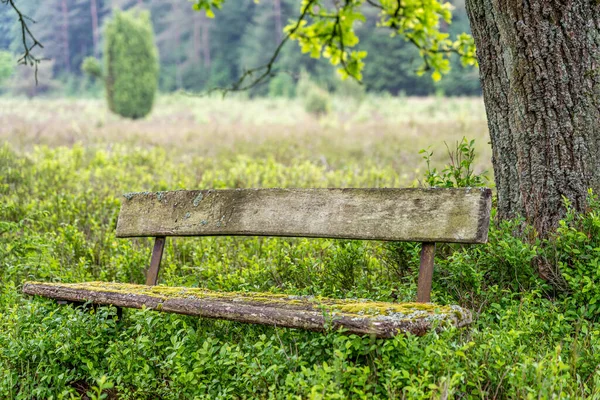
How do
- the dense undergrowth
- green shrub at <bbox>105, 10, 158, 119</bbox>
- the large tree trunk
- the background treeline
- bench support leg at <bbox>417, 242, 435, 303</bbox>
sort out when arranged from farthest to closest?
1. the background treeline
2. green shrub at <bbox>105, 10, 158, 119</bbox>
3. the large tree trunk
4. bench support leg at <bbox>417, 242, 435, 303</bbox>
5. the dense undergrowth

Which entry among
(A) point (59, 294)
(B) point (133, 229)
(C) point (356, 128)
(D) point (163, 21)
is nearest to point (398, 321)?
(A) point (59, 294)

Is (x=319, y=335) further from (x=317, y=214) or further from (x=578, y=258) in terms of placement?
(x=578, y=258)

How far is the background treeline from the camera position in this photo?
4512 cm

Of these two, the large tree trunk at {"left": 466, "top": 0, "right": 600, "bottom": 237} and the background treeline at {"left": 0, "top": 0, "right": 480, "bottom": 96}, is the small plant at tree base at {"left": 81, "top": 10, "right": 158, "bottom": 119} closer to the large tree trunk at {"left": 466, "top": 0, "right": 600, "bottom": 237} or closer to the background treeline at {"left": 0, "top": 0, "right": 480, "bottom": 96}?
the background treeline at {"left": 0, "top": 0, "right": 480, "bottom": 96}

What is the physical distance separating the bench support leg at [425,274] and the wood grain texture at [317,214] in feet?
0.23

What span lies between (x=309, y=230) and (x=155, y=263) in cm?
118

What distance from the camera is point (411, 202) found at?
3357 millimetres

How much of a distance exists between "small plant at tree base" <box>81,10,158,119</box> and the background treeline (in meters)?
12.9

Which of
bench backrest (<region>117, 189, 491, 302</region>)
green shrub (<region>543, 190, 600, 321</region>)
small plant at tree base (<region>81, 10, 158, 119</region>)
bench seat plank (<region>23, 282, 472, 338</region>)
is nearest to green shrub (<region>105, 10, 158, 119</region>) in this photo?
small plant at tree base (<region>81, 10, 158, 119</region>)

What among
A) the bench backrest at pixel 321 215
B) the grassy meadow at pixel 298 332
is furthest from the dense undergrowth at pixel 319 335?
the bench backrest at pixel 321 215

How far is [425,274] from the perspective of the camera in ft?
10.5

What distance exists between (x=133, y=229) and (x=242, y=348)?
1.53 m

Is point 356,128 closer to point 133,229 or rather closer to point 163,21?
point 133,229

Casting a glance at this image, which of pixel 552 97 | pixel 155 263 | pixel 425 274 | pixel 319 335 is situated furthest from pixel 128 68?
pixel 319 335
